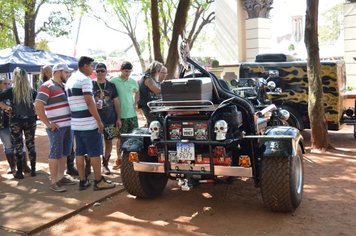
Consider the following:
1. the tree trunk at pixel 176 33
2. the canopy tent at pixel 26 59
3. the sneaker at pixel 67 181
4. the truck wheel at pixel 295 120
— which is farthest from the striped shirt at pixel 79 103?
the canopy tent at pixel 26 59

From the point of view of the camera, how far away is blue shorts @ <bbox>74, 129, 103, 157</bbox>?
5875 millimetres

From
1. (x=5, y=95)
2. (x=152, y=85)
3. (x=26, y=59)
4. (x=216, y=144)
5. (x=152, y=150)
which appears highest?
(x=26, y=59)

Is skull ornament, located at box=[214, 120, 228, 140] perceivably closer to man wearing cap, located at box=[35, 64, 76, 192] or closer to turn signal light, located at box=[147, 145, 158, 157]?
turn signal light, located at box=[147, 145, 158, 157]

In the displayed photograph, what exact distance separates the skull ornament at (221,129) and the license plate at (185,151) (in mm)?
355

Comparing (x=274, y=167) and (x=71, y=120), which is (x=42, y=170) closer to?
(x=71, y=120)

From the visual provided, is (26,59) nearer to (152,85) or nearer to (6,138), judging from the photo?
(6,138)

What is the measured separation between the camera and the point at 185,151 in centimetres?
507

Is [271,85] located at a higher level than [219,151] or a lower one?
higher

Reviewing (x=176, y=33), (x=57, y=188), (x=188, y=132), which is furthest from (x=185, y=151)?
(x=176, y=33)

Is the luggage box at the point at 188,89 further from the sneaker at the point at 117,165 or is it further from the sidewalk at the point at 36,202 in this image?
the sneaker at the point at 117,165

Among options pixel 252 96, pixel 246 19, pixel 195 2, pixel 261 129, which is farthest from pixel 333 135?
pixel 195 2

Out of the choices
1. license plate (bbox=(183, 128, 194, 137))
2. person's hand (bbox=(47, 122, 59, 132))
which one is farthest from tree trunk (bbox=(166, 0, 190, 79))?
license plate (bbox=(183, 128, 194, 137))

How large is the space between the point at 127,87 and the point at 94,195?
205cm

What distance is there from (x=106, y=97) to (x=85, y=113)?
1.20m
